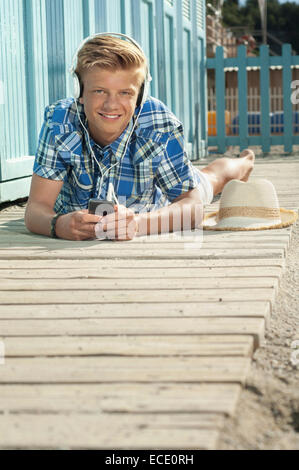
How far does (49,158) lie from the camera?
3.45 metres

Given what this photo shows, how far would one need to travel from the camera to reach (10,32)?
16.4 feet

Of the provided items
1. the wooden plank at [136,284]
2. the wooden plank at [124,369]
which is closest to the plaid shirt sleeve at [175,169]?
the wooden plank at [136,284]

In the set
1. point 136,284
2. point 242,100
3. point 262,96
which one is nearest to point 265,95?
point 262,96

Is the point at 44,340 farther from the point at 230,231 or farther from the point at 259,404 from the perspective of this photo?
the point at 230,231

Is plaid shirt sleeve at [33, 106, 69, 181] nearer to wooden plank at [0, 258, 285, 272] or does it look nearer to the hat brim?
wooden plank at [0, 258, 285, 272]

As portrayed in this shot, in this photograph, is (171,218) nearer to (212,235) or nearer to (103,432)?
(212,235)

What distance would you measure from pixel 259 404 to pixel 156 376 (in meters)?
0.25

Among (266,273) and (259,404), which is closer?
(259,404)

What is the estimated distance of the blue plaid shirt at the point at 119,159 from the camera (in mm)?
3457

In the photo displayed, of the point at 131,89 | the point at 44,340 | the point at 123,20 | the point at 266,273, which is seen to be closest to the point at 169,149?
the point at 131,89

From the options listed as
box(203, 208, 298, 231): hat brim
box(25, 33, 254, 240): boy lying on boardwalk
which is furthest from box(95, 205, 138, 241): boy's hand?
box(203, 208, 298, 231): hat brim

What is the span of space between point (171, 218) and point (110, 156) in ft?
1.48

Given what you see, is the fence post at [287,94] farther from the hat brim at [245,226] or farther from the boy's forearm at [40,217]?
the boy's forearm at [40,217]

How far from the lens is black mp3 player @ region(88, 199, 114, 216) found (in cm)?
321
